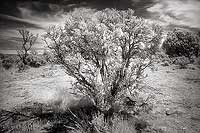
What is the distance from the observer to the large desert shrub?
3.19m

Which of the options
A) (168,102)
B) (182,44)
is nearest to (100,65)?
(168,102)

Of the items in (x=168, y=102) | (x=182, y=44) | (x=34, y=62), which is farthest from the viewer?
(x=34, y=62)

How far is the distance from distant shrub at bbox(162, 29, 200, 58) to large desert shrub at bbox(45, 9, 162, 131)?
10792 mm

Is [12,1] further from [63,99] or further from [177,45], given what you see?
[177,45]

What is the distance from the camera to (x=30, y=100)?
17.0ft

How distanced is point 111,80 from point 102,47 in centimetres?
100

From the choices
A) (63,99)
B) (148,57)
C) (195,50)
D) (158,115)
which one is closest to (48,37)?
(63,99)

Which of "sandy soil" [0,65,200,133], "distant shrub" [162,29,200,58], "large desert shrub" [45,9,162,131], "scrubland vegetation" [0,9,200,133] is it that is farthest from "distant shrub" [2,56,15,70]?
"distant shrub" [162,29,200,58]

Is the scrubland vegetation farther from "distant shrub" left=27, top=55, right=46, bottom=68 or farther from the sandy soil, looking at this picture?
"distant shrub" left=27, top=55, right=46, bottom=68

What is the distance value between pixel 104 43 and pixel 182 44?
43.2 ft

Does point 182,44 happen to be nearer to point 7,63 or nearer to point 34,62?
point 34,62

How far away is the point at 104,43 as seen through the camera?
306cm

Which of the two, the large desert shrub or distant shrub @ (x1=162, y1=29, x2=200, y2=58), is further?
distant shrub @ (x1=162, y1=29, x2=200, y2=58)

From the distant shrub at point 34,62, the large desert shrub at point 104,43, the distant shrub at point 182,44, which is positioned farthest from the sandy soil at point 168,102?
the distant shrub at point 34,62
